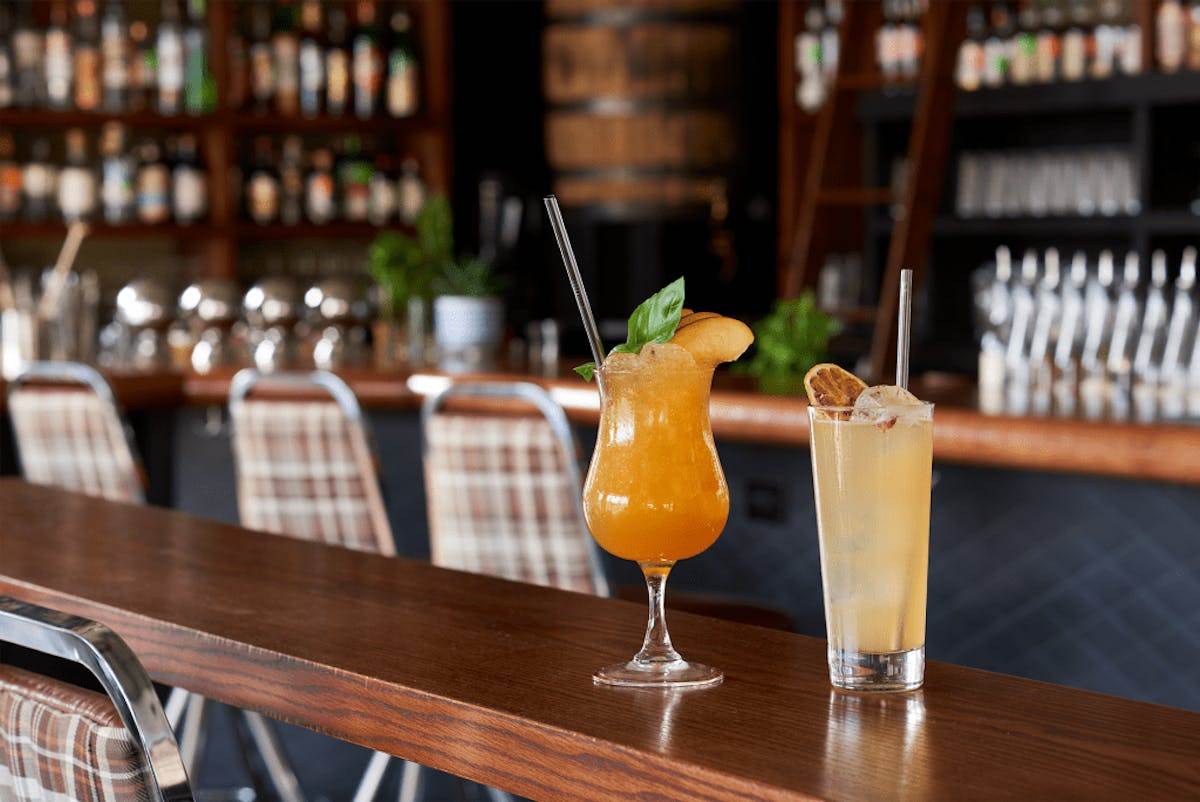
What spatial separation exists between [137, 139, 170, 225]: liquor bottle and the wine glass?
4471 mm

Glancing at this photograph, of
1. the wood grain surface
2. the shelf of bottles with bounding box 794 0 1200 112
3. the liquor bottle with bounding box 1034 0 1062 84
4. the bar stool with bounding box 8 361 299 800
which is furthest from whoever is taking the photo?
the liquor bottle with bounding box 1034 0 1062 84

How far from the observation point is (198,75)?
5.39 m

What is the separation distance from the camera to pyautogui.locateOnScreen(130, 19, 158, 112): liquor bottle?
5324mm

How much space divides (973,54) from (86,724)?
15.7 ft

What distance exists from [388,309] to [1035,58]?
2447 millimetres

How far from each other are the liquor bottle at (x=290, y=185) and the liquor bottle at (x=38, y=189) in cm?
75

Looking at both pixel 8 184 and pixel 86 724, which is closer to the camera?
pixel 86 724

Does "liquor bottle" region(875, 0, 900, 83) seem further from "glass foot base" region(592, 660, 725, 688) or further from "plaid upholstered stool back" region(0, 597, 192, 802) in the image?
"plaid upholstered stool back" region(0, 597, 192, 802)

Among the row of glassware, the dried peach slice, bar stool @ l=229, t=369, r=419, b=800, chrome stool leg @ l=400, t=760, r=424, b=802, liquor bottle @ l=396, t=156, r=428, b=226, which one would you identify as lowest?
chrome stool leg @ l=400, t=760, r=424, b=802

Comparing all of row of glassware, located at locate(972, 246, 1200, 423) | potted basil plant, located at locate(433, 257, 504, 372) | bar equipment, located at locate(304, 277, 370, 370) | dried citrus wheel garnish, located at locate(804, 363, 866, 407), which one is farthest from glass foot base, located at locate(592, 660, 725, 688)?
bar equipment, located at locate(304, 277, 370, 370)

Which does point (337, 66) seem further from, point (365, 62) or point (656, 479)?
point (656, 479)

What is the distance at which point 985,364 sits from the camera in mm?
2916

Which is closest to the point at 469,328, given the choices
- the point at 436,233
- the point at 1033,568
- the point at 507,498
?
the point at 436,233

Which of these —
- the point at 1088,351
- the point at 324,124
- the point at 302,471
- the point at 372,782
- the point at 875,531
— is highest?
the point at 324,124
